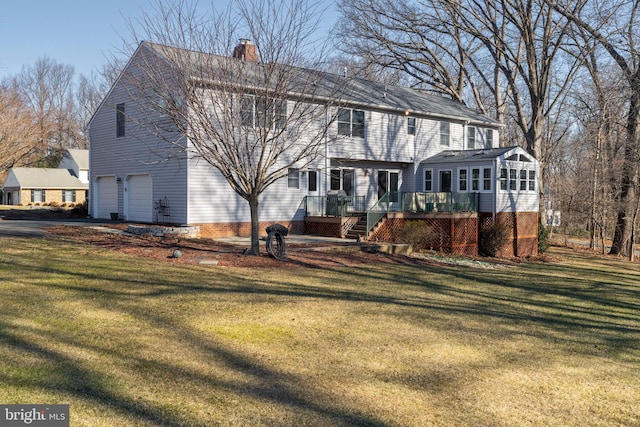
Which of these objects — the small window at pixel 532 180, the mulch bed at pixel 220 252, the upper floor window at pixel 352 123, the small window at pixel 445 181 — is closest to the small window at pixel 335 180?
the upper floor window at pixel 352 123

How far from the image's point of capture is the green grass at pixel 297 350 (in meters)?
5.23

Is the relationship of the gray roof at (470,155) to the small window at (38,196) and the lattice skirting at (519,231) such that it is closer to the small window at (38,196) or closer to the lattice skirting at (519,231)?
the lattice skirting at (519,231)

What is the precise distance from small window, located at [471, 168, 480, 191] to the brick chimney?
1313 centimetres

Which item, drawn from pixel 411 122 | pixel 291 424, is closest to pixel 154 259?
pixel 291 424

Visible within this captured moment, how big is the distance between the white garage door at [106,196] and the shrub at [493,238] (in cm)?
1595

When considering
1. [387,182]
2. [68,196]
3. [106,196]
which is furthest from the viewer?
[68,196]

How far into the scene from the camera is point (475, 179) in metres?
24.5

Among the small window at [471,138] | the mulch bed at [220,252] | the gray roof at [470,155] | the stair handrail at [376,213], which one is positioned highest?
the small window at [471,138]

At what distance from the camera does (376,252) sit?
58.4 feet

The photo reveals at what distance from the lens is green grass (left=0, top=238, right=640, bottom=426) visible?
5227 mm

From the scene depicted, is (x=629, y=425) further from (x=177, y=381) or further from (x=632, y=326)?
(x=632, y=326)

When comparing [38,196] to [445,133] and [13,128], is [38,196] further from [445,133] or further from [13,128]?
[445,133]

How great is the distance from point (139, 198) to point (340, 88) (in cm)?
1116

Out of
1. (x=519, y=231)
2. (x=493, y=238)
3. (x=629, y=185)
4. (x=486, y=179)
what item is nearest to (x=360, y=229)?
(x=493, y=238)
